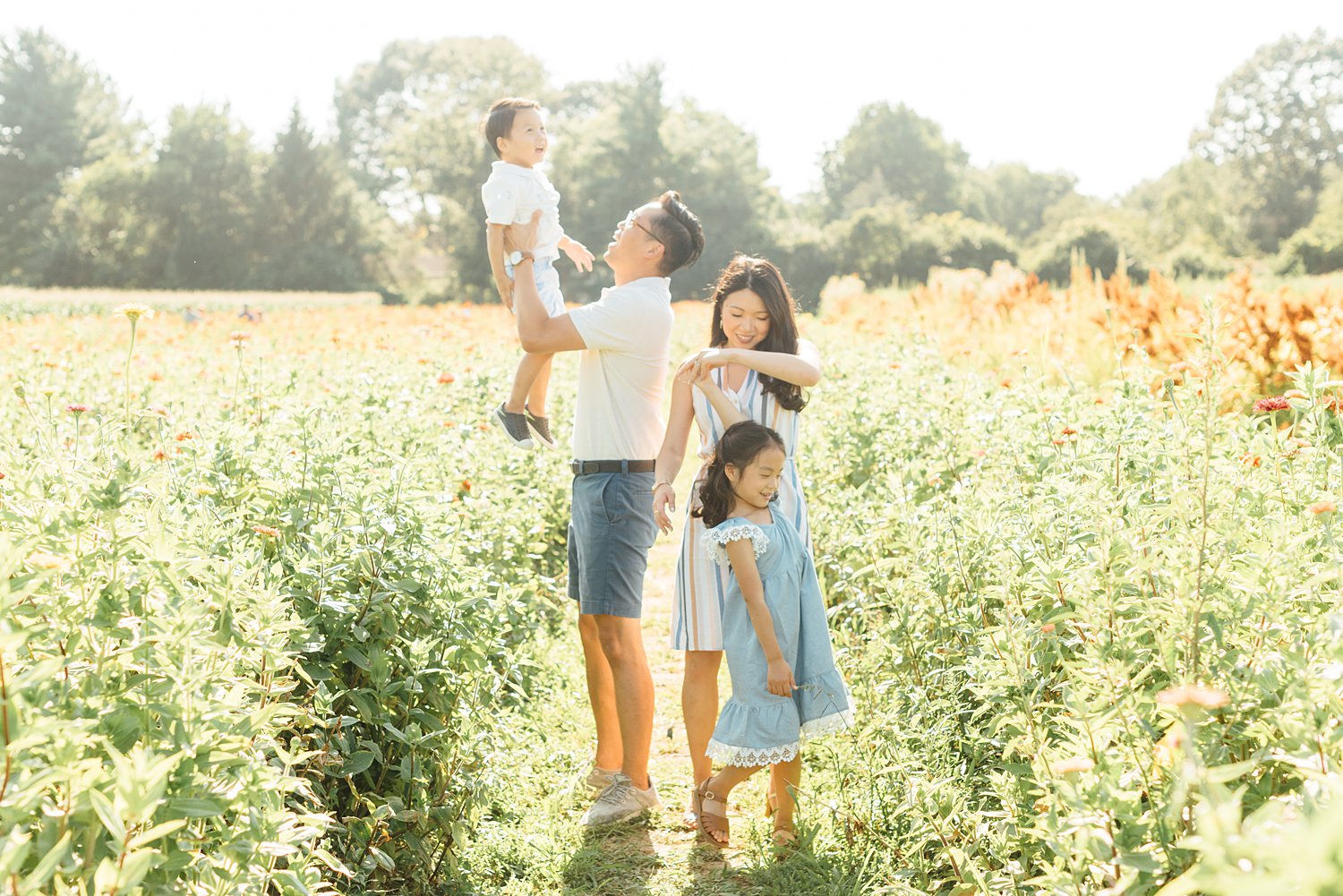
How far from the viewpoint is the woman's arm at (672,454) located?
3527 millimetres

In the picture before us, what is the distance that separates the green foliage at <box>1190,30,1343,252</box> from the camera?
204 ft

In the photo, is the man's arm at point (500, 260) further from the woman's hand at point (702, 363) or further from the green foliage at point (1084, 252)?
the green foliage at point (1084, 252)

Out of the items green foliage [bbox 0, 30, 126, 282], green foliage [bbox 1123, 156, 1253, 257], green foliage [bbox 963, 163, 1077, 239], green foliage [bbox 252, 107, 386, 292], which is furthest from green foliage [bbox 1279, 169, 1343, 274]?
green foliage [bbox 963, 163, 1077, 239]

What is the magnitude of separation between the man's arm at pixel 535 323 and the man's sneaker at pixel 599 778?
154 centimetres

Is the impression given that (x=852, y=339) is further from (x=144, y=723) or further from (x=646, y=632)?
(x=144, y=723)

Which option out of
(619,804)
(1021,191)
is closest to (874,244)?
(619,804)

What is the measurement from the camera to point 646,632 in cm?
618

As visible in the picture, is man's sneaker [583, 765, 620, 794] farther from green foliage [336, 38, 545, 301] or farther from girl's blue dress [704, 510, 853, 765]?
green foliage [336, 38, 545, 301]

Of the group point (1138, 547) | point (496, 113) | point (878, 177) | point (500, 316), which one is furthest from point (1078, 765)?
point (878, 177)

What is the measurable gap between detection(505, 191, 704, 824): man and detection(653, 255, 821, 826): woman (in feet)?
0.75

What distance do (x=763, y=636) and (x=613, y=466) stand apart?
34.4 inches

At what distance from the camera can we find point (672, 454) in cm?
364

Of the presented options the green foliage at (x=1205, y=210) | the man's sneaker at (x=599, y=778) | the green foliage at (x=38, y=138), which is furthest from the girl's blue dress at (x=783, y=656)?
the green foliage at (x=38, y=138)

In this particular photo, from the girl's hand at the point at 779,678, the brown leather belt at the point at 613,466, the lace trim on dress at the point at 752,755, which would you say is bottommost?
the lace trim on dress at the point at 752,755
